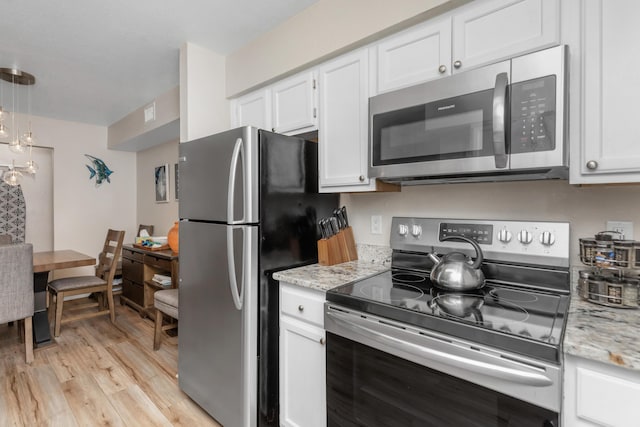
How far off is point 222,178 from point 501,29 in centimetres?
144

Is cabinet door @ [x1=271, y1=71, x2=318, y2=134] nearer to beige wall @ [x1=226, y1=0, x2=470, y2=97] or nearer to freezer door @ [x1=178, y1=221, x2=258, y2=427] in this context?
beige wall @ [x1=226, y1=0, x2=470, y2=97]

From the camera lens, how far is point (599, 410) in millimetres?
803

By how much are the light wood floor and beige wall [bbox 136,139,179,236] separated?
1551 mm

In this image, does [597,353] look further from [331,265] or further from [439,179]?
[331,265]

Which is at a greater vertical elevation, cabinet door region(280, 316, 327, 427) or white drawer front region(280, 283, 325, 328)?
white drawer front region(280, 283, 325, 328)

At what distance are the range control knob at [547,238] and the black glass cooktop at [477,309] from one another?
20 cm

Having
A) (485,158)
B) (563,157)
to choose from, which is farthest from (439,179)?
(563,157)

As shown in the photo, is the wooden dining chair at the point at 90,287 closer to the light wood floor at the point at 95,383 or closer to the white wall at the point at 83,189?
the light wood floor at the point at 95,383

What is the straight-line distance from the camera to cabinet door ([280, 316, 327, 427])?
1.45 meters

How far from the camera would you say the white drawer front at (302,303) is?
1.47m

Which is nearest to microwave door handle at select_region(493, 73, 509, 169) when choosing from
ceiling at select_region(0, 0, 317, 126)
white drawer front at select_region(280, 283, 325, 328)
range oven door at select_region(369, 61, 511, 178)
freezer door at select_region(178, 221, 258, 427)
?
range oven door at select_region(369, 61, 511, 178)

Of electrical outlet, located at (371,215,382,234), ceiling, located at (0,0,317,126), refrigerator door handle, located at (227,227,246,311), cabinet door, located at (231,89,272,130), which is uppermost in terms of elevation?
ceiling, located at (0,0,317,126)

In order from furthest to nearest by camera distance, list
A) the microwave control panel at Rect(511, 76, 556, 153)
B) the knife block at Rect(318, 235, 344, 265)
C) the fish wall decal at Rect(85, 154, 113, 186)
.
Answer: the fish wall decal at Rect(85, 154, 113, 186) → the knife block at Rect(318, 235, 344, 265) → the microwave control panel at Rect(511, 76, 556, 153)

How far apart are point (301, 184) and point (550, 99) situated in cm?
122
